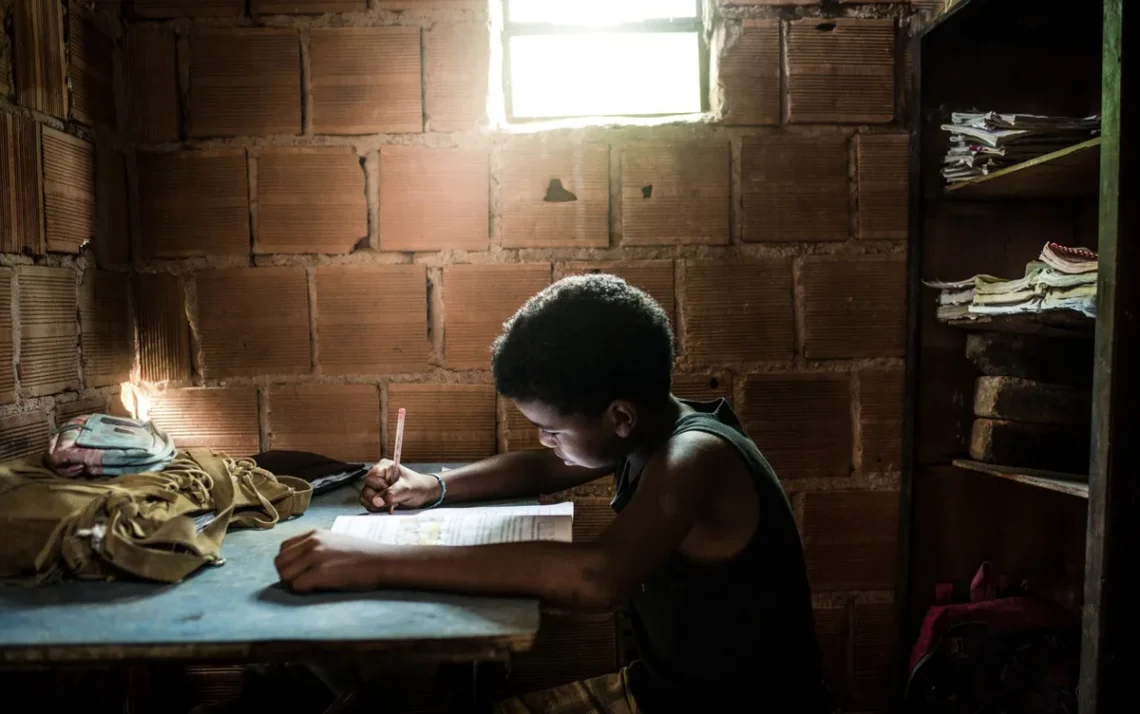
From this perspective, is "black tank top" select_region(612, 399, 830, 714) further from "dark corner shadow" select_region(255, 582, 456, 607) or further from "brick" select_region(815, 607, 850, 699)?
"brick" select_region(815, 607, 850, 699)

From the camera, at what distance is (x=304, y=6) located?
1.85 meters

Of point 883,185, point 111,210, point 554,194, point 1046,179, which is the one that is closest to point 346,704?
point 554,194

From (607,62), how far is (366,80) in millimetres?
656

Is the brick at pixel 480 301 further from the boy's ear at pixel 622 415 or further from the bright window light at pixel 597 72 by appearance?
the boy's ear at pixel 622 415

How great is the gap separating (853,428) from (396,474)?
1.19m

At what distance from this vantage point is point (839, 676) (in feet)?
6.31

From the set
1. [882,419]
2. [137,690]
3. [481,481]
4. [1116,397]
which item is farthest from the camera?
[882,419]

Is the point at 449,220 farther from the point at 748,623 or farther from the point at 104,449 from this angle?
the point at 748,623

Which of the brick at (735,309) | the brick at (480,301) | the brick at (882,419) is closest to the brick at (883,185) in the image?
the brick at (735,309)

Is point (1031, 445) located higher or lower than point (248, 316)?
lower

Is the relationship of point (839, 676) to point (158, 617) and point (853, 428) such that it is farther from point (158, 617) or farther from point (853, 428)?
point (158, 617)

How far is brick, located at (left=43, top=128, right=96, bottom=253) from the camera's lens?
1607 millimetres

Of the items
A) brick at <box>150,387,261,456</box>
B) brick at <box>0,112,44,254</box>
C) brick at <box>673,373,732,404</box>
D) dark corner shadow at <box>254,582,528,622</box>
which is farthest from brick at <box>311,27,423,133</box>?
dark corner shadow at <box>254,582,528,622</box>

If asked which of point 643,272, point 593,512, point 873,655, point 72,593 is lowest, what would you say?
point 873,655
